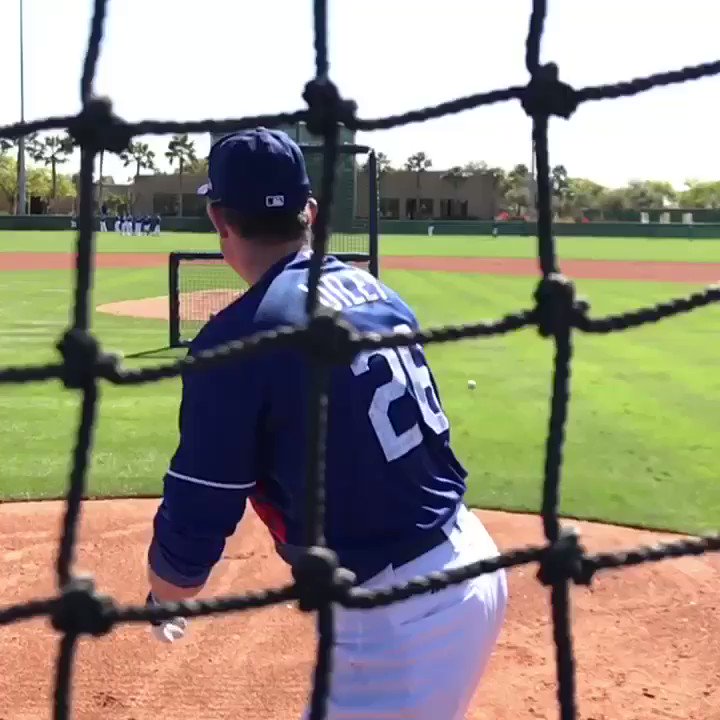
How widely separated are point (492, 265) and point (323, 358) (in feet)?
82.8

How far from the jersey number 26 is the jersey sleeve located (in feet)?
0.78

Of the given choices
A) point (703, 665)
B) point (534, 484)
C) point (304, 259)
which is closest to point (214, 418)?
point (304, 259)

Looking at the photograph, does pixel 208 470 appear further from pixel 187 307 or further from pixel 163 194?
pixel 163 194

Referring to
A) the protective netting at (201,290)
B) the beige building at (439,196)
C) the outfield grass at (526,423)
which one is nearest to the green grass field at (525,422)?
the outfield grass at (526,423)

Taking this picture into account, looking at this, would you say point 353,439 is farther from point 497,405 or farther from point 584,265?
point 584,265

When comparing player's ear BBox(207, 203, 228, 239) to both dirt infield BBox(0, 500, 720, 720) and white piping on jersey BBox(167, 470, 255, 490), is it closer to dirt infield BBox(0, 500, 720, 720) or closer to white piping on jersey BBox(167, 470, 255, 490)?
white piping on jersey BBox(167, 470, 255, 490)

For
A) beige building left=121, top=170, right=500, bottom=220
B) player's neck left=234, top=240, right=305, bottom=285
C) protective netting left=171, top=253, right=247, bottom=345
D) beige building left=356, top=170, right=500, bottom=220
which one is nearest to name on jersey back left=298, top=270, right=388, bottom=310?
player's neck left=234, top=240, right=305, bottom=285

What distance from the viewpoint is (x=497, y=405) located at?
7793 mm

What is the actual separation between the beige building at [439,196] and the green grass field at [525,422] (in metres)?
57.3

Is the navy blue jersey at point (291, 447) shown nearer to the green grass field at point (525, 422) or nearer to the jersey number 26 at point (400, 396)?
the jersey number 26 at point (400, 396)

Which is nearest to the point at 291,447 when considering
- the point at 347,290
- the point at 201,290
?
the point at 347,290

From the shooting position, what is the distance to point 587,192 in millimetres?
77812

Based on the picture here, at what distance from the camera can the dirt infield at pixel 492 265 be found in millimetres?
22812

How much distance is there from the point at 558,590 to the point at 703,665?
2070 millimetres
